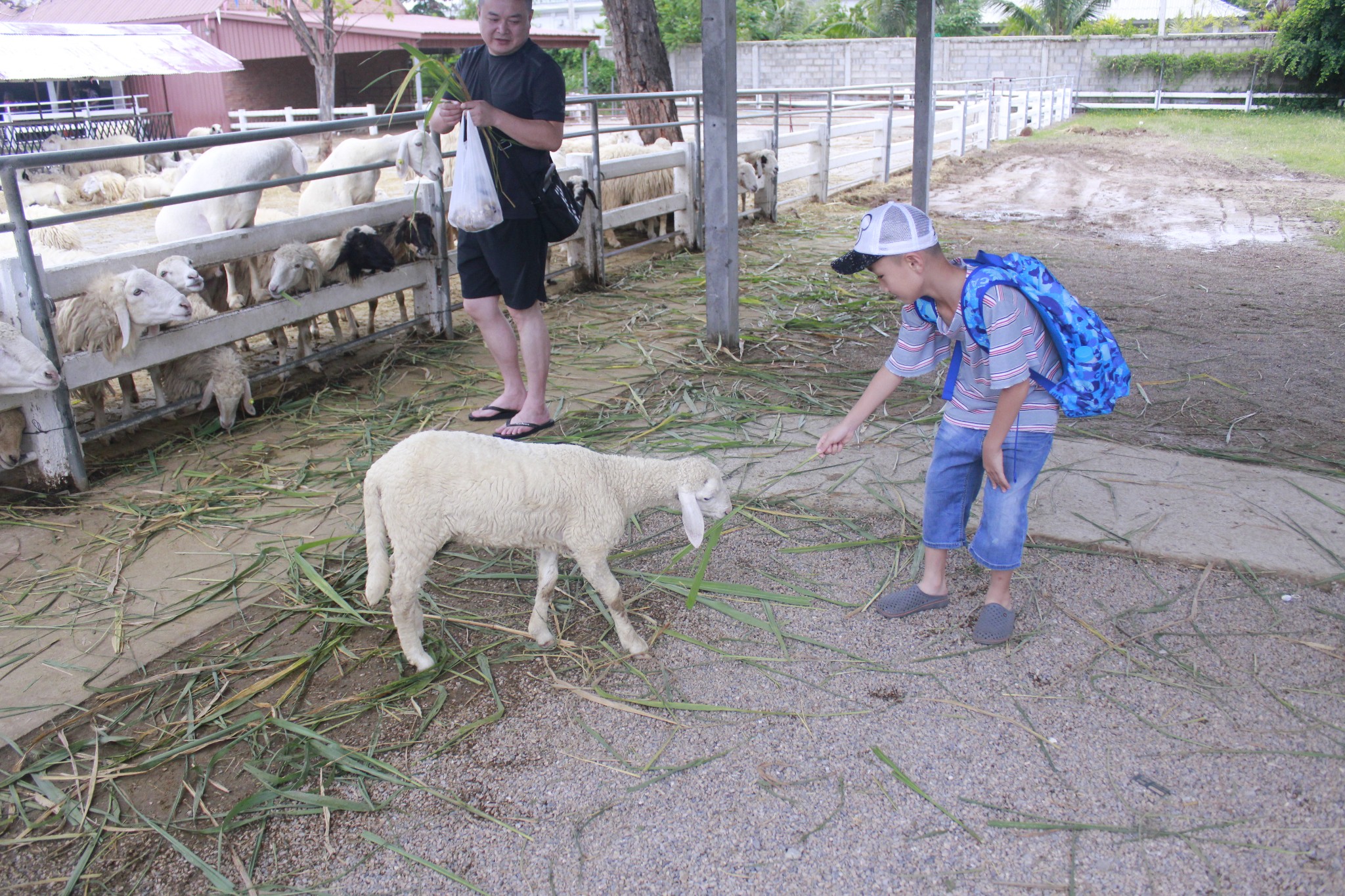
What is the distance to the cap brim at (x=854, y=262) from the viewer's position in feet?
8.41

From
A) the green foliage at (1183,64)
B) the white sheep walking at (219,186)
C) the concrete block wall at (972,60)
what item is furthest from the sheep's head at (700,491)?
the green foliage at (1183,64)

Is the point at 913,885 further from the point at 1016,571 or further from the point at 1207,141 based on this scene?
the point at 1207,141

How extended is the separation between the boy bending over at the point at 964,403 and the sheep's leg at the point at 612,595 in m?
0.72

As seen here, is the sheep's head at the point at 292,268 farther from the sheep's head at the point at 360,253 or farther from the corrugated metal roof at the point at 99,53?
the corrugated metal roof at the point at 99,53

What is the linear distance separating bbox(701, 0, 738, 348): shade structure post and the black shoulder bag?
1.36 metres

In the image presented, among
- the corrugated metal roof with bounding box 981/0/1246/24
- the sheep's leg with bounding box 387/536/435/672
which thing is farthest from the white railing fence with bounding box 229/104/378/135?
the corrugated metal roof with bounding box 981/0/1246/24

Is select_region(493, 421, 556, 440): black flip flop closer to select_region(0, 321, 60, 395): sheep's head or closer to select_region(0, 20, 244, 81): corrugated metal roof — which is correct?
select_region(0, 321, 60, 395): sheep's head

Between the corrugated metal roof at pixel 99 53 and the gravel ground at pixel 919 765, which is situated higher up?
the corrugated metal roof at pixel 99 53

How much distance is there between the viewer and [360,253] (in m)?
5.58

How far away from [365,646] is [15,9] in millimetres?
43351

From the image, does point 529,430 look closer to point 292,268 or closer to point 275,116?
point 292,268

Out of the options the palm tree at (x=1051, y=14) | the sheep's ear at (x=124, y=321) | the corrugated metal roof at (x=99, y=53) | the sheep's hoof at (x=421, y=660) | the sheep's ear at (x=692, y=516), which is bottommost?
the sheep's hoof at (x=421, y=660)

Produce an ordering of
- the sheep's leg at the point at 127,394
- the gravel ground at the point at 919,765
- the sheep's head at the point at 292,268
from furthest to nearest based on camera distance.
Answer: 1. the sheep's head at the point at 292,268
2. the sheep's leg at the point at 127,394
3. the gravel ground at the point at 919,765

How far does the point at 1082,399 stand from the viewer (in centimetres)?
259
